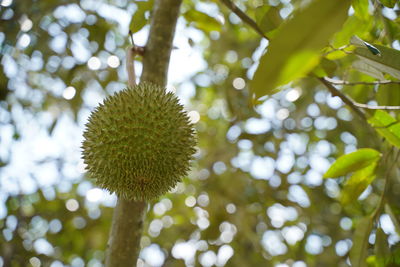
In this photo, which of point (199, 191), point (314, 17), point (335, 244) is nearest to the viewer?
point (314, 17)

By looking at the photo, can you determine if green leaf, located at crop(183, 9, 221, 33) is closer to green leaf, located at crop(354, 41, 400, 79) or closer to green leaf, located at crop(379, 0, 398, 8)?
green leaf, located at crop(379, 0, 398, 8)

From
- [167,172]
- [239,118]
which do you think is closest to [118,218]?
[167,172]

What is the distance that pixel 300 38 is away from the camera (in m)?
0.56

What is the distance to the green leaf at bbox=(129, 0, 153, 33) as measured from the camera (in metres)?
1.89

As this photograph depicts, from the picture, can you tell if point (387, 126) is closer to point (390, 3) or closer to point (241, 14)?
point (390, 3)

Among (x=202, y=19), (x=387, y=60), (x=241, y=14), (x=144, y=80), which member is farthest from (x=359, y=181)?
(x=202, y=19)

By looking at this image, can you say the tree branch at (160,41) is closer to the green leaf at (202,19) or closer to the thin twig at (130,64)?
the thin twig at (130,64)

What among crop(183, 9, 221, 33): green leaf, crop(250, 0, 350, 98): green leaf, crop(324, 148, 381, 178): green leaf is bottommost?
crop(250, 0, 350, 98): green leaf

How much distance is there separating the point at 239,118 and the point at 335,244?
1177 mm

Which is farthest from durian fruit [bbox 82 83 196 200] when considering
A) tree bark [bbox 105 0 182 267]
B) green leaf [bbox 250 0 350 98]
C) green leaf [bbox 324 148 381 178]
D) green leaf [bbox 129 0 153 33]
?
green leaf [bbox 250 0 350 98]

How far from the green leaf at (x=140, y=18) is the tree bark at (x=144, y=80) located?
64 mm

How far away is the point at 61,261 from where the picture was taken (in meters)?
3.38

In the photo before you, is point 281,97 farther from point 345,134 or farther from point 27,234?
point 27,234

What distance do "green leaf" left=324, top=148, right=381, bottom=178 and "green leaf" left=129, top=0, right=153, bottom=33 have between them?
3.40 ft
